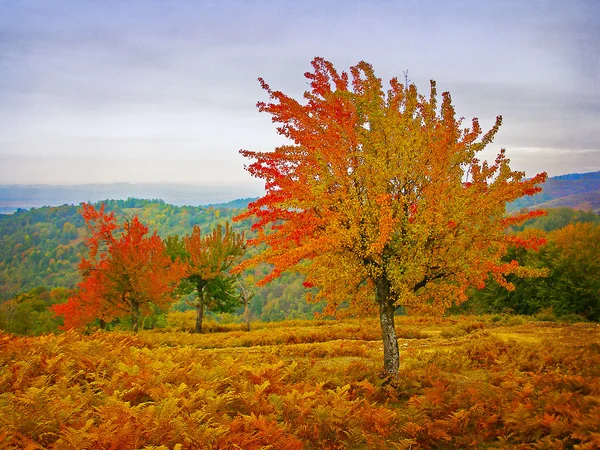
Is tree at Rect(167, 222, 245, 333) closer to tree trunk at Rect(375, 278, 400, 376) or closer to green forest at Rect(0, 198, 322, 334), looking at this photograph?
green forest at Rect(0, 198, 322, 334)

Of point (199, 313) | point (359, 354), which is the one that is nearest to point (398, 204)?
point (359, 354)

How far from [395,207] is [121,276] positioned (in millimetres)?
22527

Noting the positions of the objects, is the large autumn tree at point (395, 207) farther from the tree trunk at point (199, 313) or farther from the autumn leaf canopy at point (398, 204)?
the tree trunk at point (199, 313)

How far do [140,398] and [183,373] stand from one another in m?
1.11

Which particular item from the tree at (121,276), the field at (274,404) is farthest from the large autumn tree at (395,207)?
the tree at (121,276)

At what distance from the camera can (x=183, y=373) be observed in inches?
333

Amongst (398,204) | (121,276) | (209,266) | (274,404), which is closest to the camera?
(274,404)

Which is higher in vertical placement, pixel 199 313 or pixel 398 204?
pixel 398 204

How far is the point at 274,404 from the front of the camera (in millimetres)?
7266

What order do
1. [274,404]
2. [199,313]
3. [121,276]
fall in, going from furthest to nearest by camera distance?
[199,313]
[121,276]
[274,404]

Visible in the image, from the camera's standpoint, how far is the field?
5.59 m

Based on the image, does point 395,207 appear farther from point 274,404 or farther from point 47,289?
point 47,289

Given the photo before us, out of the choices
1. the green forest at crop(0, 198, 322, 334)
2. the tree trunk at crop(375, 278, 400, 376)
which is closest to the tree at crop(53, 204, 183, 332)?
the green forest at crop(0, 198, 322, 334)

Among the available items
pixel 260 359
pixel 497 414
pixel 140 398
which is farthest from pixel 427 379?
pixel 140 398
